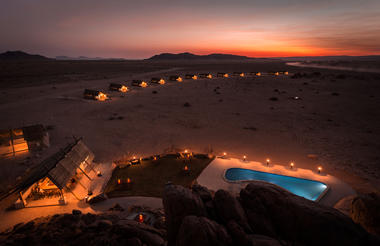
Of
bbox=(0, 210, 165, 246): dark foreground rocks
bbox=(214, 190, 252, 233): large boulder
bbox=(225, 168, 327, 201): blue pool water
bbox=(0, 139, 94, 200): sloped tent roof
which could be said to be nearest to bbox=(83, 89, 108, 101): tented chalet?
bbox=(0, 139, 94, 200): sloped tent roof

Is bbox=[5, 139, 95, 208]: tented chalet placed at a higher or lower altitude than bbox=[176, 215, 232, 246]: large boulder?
lower

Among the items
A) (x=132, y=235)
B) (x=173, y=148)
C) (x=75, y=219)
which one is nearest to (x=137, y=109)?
(x=173, y=148)

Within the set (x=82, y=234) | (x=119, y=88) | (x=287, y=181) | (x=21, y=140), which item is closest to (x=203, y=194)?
(x=82, y=234)

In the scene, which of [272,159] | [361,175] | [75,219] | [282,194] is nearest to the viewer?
[282,194]

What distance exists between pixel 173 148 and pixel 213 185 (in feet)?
25.3

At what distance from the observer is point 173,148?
21.1 metres

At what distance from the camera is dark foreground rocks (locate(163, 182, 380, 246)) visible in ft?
18.3

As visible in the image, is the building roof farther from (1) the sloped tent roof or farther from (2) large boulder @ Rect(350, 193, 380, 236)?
(2) large boulder @ Rect(350, 193, 380, 236)

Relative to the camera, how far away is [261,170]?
16422mm

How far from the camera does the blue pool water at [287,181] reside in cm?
1393

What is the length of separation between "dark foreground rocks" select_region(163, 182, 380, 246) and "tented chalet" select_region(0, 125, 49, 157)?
68.3 ft

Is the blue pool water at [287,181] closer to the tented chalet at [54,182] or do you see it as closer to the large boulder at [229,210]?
the large boulder at [229,210]

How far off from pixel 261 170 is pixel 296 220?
1069cm

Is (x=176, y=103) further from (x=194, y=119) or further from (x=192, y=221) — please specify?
(x=192, y=221)
